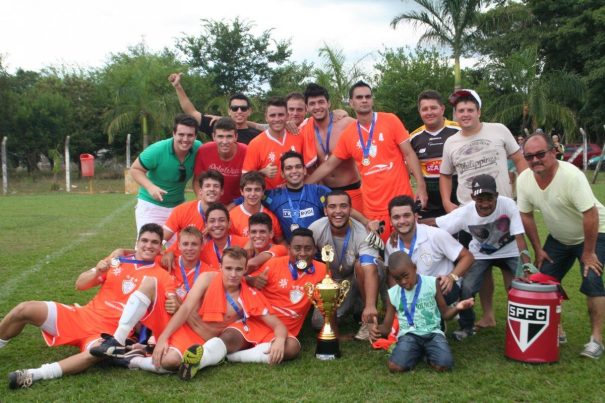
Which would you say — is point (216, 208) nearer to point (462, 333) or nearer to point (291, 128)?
point (291, 128)

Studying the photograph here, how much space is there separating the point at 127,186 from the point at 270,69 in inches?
871

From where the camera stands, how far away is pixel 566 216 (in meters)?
4.98

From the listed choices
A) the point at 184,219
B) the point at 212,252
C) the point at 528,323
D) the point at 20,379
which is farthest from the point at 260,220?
the point at 528,323

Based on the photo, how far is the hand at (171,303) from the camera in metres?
4.87

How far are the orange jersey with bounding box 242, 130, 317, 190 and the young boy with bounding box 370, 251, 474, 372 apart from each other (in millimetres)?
1934

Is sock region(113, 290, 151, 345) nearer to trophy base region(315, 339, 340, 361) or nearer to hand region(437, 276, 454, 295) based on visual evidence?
A: trophy base region(315, 339, 340, 361)

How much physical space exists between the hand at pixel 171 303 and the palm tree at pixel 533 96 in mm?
27715

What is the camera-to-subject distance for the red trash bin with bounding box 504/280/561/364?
4664 mm

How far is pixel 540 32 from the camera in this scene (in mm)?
38531

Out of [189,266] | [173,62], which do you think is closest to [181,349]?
[189,266]

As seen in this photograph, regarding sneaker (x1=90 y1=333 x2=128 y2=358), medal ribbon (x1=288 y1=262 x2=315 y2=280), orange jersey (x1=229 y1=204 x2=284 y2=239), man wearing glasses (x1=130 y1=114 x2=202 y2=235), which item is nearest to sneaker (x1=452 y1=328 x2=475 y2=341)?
medal ribbon (x1=288 y1=262 x2=315 y2=280)

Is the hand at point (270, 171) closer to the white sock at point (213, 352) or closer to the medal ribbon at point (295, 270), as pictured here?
the medal ribbon at point (295, 270)

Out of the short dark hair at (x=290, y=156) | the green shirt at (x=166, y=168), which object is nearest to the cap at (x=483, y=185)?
the short dark hair at (x=290, y=156)

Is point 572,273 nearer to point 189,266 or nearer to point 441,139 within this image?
point 441,139
